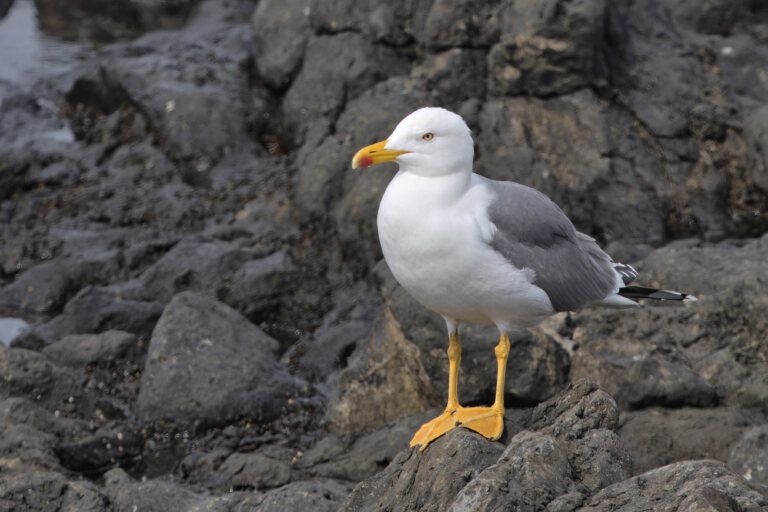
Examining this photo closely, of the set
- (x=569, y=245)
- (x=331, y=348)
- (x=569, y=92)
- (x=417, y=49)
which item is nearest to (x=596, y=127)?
(x=569, y=92)

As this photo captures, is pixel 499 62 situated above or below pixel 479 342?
above

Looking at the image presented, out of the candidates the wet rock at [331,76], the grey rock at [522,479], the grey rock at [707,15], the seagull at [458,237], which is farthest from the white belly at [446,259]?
the grey rock at [707,15]

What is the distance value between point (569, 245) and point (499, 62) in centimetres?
588

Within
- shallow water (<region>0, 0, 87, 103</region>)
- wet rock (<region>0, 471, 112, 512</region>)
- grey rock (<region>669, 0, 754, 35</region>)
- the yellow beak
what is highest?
the yellow beak

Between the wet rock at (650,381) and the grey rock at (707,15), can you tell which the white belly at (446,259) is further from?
the grey rock at (707,15)

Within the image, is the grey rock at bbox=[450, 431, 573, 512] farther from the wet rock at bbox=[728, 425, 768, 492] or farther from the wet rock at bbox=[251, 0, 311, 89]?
the wet rock at bbox=[251, 0, 311, 89]

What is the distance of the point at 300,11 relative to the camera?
15797mm

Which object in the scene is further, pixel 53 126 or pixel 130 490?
pixel 53 126

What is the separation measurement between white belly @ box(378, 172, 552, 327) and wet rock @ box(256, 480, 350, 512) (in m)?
1.44

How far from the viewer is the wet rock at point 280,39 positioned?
15.6 m

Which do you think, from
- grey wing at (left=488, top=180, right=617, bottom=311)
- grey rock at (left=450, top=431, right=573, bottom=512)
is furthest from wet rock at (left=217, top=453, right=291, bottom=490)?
grey rock at (left=450, top=431, right=573, bottom=512)

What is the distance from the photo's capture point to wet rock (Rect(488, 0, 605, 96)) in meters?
12.7

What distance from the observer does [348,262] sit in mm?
13125

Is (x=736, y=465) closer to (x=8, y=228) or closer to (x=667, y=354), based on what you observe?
(x=667, y=354)
